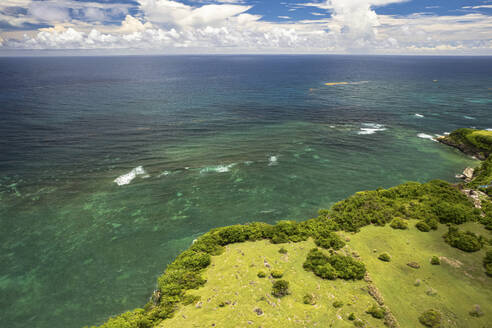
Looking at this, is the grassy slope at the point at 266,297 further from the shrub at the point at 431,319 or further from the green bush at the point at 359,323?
the shrub at the point at 431,319

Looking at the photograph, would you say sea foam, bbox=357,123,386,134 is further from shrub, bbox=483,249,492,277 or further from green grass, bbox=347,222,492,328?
shrub, bbox=483,249,492,277

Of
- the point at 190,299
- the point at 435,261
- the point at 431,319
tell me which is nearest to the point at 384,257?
the point at 435,261

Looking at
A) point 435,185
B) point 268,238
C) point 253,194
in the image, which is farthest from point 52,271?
point 435,185

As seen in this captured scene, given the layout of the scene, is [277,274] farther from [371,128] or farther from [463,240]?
[371,128]

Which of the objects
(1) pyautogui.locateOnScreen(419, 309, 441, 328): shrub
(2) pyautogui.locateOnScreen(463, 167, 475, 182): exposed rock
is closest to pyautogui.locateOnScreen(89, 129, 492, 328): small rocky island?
(1) pyautogui.locateOnScreen(419, 309, 441, 328): shrub

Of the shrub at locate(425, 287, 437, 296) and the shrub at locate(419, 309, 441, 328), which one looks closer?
the shrub at locate(419, 309, 441, 328)

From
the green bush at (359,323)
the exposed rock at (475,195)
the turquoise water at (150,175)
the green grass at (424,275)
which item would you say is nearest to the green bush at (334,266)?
the green grass at (424,275)
